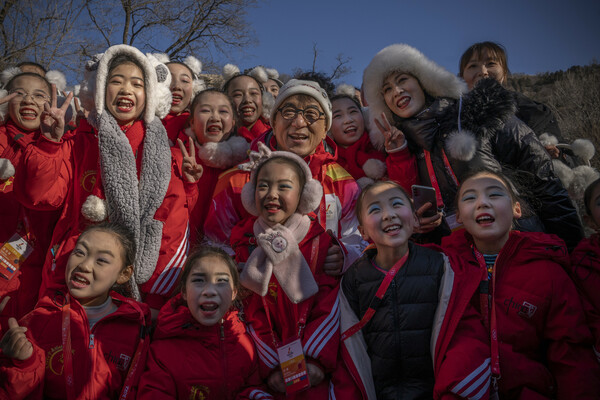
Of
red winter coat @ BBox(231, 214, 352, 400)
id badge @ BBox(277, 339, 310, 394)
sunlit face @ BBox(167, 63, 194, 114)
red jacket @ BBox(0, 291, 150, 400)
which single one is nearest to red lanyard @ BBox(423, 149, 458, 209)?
red winter coat @ BBox(231, 214, 352, 400)

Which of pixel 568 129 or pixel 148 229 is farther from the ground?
pixel 568 129

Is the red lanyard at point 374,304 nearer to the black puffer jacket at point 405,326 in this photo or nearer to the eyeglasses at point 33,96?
the black puffer jacket at point 405,326

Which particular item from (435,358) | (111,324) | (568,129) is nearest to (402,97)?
(435,358)

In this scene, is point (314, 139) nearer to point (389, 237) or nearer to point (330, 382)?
point (389, 237)

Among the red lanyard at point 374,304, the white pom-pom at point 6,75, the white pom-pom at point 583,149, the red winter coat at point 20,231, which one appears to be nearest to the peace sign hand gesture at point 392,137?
the red lanyard at point 374,304

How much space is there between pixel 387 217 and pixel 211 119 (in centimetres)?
220

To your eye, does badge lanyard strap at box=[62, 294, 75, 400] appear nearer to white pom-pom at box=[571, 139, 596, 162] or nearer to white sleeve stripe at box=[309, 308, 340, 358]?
white sleeve stripe at box=[309, 308, 340, 358]

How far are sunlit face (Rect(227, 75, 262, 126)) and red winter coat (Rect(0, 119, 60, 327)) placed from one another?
2.11 m

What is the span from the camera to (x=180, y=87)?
476cm

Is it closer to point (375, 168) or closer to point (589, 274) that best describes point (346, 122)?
point (375, 168)

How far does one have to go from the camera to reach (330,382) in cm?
265

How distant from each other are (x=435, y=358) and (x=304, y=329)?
2.77 feet

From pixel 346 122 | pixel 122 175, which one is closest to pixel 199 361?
pixel 122 175

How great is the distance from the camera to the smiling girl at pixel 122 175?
121 inches
